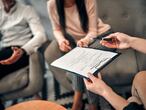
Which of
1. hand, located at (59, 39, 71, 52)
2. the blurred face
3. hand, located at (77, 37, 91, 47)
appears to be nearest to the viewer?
hand, located at (77, 37, 91, 47)

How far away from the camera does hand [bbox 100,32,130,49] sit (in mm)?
1345

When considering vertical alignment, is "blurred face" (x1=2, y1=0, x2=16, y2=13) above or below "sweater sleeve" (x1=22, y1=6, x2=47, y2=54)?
above

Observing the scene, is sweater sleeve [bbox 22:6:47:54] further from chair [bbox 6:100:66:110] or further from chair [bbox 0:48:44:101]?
chair [bbox 6:100:66:110]

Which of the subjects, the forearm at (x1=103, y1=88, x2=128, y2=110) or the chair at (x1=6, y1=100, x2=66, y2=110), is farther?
the chair at (x1=6, y1=100, x2=66, y2=110)

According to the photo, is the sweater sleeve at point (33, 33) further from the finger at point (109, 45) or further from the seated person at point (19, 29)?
the finger at point (109, 45)

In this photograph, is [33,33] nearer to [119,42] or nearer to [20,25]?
[20,25]

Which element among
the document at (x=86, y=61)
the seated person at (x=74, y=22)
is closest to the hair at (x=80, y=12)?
the seated person at (x=74, y=22)

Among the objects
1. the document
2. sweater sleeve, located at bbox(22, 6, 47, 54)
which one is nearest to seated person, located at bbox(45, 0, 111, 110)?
sweater sleeve, located at bbox(22, 6, 47, 54)

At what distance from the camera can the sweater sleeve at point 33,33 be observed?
1809 millimetres

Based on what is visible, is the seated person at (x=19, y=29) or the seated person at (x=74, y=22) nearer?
the seated person at (x=74, y=22)

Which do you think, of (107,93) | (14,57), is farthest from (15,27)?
(107,93)

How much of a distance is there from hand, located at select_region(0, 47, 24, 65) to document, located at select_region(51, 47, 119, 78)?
1.74ft

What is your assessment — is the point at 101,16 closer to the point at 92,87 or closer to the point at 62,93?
the point at 62,93

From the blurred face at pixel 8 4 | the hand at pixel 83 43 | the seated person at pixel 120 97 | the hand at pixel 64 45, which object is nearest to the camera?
the seated person at pixel 120 97
